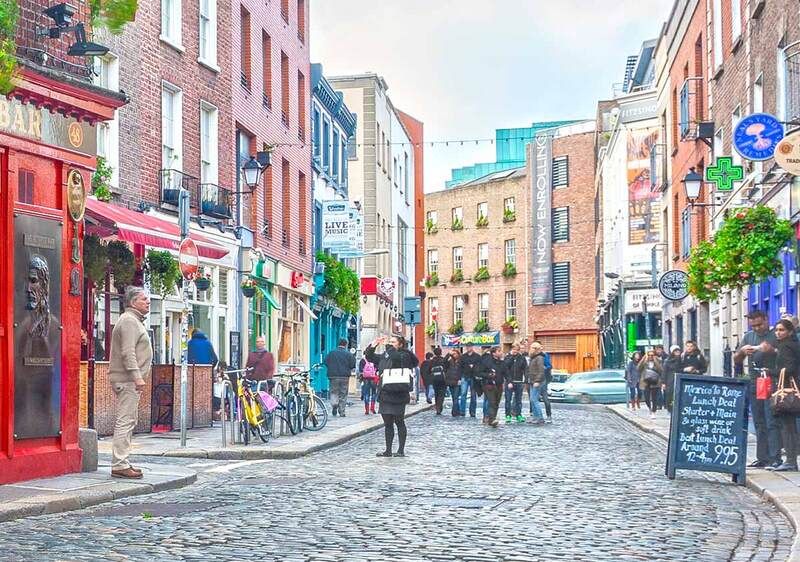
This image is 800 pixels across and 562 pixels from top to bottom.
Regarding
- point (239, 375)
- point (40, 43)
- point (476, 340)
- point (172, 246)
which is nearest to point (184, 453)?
point (239, 375)

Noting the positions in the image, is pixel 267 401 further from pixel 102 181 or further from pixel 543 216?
pixel 543 216

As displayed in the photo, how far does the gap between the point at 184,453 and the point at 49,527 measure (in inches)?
279

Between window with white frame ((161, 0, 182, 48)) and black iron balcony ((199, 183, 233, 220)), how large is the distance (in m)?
2.96

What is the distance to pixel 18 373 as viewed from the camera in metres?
12.7

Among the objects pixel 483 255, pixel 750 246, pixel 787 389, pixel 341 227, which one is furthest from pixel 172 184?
pixel 483 255

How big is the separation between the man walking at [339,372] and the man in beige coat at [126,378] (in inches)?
561

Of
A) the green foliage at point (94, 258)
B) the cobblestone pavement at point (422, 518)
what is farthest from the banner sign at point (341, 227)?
the cobblestone pavement at point (422, 518)

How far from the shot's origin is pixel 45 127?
13008mm

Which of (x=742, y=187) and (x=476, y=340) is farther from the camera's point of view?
(x=476, y=340)

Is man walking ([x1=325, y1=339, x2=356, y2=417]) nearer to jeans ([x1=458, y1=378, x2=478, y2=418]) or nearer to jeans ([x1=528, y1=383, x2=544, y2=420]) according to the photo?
jeans ([x1=458, y1=378, x2=478, y2=418])

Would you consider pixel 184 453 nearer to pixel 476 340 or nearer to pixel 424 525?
pixel 424 525

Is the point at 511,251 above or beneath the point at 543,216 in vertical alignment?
beneath

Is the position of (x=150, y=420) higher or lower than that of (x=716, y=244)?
lower

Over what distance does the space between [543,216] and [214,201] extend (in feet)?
150
